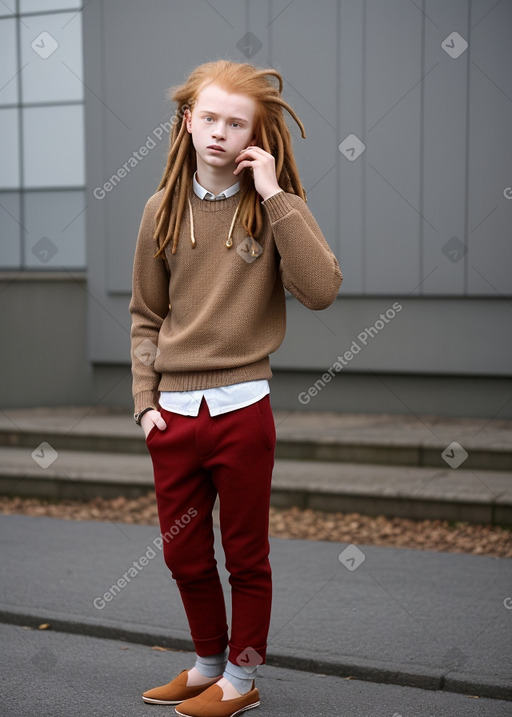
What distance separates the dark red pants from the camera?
274 centimetres

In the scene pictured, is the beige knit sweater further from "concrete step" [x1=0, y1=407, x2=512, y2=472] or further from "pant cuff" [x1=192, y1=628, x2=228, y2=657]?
"concrete step" [x1=0, y1=407, x2=512, y2=472]

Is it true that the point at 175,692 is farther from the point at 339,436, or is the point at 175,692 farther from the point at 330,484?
the point at 339,436

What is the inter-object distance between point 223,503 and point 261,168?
97cm

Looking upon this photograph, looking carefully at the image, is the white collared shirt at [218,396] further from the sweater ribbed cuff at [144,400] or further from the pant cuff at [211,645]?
the pant cuff at [211,645]

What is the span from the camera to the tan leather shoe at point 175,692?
298 centimetres

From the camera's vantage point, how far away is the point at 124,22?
25.1 ft

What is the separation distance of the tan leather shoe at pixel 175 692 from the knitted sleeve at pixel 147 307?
34.8 inches

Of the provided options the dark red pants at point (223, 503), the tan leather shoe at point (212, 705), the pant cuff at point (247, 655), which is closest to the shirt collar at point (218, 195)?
the dark red pants at point (223, 503)

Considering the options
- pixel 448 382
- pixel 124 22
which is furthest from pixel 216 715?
pixel 124 22

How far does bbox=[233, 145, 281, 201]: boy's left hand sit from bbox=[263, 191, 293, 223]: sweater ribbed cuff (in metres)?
0.01

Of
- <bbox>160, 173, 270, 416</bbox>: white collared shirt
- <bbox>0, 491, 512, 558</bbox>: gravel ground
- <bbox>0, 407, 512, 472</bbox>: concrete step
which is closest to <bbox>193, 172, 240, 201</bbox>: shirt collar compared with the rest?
<bbox>160, 173, 270, 416</bbox>: white collared shirt

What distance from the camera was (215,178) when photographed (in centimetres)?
275

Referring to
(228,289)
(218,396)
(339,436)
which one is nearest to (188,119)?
(228,289)

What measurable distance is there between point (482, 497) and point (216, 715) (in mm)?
2776
